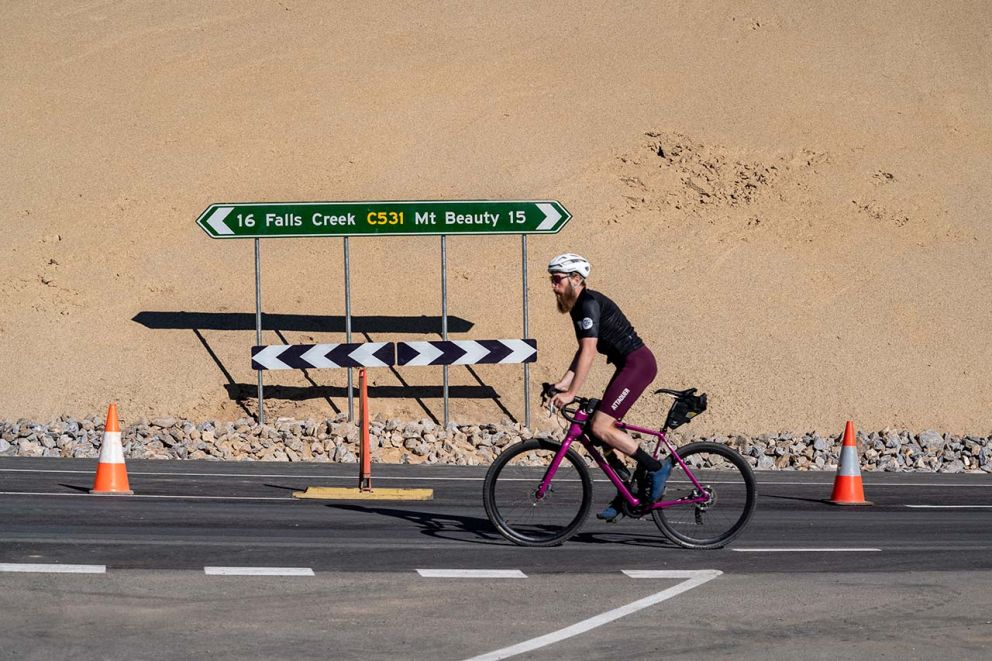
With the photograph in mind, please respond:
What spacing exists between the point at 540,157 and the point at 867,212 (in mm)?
7350

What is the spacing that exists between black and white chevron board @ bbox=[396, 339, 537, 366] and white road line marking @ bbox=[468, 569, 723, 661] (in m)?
11.6

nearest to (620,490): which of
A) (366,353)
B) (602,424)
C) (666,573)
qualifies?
(602,424)

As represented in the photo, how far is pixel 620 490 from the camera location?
32.4 ft

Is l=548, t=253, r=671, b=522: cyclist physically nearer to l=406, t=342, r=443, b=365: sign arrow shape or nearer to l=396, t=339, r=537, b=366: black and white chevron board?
l=396, t=339, r=537, b=366: black and white chevron board

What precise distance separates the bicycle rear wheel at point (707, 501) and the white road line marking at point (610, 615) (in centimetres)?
95

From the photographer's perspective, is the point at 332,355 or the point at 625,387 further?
the point at 332,355

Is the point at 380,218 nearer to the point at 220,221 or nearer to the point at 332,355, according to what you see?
the point at 220,221

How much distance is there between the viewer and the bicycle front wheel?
32.2 ft

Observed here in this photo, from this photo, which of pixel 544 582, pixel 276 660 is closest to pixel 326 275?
pixel 544 582

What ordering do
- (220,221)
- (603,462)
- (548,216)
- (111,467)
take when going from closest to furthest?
(603,462), (111,467), (548,216), (220,221)

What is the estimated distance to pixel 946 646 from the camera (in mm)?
6906

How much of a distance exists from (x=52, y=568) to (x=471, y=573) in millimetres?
2491

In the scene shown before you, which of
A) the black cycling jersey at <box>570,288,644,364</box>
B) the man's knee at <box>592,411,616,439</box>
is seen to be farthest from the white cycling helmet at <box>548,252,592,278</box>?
the man's knee at <box>592,411,616,439</box>

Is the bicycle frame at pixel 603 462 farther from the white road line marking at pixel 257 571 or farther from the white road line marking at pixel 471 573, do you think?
the white road line marking at pixel 257 571
